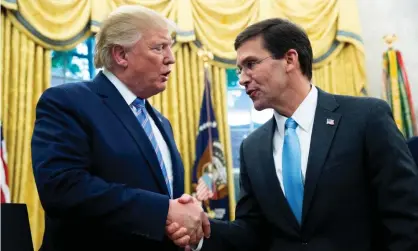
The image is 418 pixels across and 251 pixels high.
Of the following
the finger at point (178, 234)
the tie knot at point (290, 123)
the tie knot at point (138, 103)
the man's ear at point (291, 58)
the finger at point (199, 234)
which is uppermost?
the man's ear at point (291, 58)

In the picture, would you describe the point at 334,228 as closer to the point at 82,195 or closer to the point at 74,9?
the point at 82,195

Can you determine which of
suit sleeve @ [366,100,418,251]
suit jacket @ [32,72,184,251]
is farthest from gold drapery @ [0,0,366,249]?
suit sleeve @ [366,100,418,251]

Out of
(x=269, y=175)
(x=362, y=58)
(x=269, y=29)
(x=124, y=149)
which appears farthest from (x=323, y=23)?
(x=124, y=149)

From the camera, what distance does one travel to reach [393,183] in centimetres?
176

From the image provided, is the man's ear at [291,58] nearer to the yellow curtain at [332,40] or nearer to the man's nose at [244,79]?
the man's nose at [244,79]

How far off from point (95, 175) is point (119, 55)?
1.83ft

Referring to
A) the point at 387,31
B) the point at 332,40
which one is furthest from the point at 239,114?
the point at 387,31

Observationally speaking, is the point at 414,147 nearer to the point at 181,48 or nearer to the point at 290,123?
the point at 290,123

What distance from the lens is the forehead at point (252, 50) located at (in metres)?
2.21

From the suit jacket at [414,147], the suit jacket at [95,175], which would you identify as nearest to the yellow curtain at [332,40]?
the suit jacket at [414,147]

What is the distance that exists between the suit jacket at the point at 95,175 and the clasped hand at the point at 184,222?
0.13ft

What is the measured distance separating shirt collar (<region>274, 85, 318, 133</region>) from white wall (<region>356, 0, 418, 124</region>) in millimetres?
4726

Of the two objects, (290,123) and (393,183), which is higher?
(290,123)

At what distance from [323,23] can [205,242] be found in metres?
4.91
